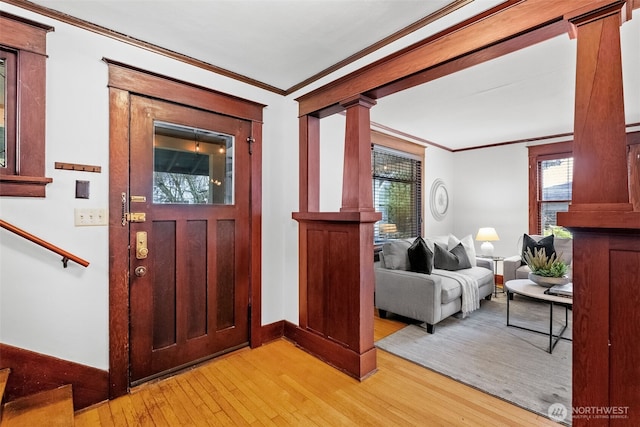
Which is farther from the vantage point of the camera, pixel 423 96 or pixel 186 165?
pixel 423 96

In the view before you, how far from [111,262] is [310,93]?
204 centimetres

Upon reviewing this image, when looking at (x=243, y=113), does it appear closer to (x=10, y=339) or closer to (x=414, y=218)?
(x=10, y=339)

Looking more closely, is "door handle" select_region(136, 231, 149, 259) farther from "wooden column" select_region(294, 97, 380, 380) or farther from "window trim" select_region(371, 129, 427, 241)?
"window trim" select_region(371, 129, 427, 241)

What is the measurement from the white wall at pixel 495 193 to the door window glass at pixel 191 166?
15.1ft

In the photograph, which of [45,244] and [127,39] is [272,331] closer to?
[45,244]

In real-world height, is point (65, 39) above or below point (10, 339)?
above

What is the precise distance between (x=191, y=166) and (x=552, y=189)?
5.31 metres

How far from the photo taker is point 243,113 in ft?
8.87

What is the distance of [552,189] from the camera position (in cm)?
487

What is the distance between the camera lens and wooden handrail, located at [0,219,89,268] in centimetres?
165

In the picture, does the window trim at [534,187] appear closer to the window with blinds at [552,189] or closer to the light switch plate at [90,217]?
the window with blinds at [552,189]

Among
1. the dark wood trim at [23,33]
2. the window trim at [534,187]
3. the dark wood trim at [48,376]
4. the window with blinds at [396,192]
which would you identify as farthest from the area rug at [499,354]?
the dark wood trim at [23,33]

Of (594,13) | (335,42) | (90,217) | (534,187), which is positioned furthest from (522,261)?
(90,217)

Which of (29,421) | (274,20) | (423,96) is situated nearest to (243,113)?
(274,20)
